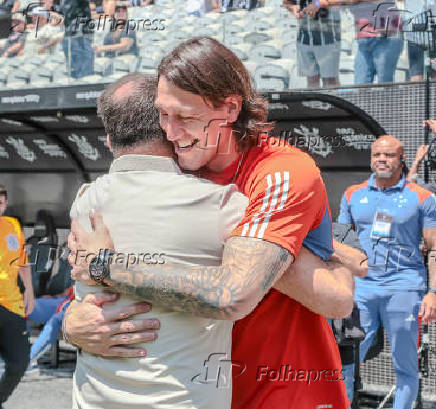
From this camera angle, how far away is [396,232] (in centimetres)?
484

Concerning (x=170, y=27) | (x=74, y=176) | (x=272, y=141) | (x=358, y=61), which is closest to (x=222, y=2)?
(x=170, y=27)

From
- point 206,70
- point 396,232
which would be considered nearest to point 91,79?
point 396,232

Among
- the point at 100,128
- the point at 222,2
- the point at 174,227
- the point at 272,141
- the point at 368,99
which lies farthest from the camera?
the point at 100,128

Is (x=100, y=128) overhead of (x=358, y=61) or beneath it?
beneath

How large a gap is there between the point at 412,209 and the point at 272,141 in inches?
127

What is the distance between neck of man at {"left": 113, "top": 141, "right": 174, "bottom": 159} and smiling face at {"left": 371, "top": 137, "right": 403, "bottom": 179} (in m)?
3.57

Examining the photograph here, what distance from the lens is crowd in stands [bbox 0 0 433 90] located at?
19.9 ft

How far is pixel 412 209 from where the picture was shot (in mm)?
4820

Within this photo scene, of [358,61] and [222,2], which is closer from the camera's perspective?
[358,61]

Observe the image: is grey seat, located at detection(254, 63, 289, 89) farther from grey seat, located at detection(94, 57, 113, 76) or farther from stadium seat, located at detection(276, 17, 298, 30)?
grey seat, located at detection(94, 57, 113, 76)

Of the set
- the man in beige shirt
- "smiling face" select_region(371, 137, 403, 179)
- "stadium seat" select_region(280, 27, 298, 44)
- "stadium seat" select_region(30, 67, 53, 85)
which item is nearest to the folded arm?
the man in beige shirt

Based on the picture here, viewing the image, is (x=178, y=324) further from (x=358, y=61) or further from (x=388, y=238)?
(x=358, y=61)

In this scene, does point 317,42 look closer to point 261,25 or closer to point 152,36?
point 261,25

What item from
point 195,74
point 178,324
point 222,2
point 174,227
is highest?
point 222,2
